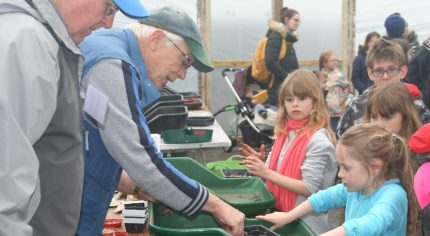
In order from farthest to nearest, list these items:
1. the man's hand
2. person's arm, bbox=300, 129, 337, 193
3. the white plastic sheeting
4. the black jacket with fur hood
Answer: the white plastic sheeting, the black jacket with fur hood, person's arm, bbox=300, 129, 337, 193, the man's hand

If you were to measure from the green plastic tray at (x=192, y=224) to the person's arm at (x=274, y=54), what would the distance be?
4.40 metres

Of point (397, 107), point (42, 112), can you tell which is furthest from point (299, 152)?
point (42, 112)

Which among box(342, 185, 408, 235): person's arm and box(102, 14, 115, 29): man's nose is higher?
box(102, 14, 115, 29): man's nose

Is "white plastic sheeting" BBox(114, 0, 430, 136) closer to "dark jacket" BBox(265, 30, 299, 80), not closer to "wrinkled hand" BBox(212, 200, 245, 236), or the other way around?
"dark jacket" BBox(265, 30, 299, 80)

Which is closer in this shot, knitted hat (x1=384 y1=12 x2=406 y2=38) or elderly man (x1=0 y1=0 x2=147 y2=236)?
elderly man (x1=0 y1=0 x2=147 y2=236)

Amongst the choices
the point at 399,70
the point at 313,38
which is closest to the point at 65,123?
the point at 399,70

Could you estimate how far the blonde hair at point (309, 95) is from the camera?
2.50 meters

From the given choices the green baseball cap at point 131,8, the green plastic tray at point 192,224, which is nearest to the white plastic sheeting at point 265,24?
the green plastic tray at point 192,224

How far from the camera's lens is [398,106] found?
2.47 metres

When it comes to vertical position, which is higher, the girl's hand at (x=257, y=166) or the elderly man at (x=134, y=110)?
the elderly man at (x=134, y=110)

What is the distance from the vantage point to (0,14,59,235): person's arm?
1011 millimetres

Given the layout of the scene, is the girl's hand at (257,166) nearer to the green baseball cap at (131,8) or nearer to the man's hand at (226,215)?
the man's hand at (226,215)

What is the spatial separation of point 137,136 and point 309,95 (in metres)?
1.10

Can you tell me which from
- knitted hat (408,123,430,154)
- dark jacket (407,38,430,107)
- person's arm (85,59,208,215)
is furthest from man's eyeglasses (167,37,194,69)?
dark jacket (407,38,430,107)
